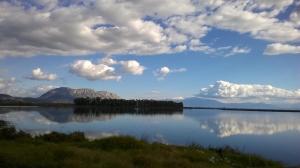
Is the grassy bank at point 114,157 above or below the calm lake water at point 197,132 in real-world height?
above

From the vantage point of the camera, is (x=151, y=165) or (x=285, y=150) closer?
(x=151, y=165)

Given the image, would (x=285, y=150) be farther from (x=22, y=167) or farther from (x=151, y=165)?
(x=22, y=167)

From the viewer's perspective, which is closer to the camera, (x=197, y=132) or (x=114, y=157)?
(x=114, y=157)

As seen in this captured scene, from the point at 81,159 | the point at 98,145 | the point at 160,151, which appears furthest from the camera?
the point at 98,145

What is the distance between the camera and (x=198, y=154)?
79.7 feet

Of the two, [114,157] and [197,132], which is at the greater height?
[114,157]

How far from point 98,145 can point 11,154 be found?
7.13m

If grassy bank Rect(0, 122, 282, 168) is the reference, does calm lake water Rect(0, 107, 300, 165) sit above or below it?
below

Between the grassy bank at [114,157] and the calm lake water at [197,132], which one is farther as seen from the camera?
the calm lake water at [197,132]

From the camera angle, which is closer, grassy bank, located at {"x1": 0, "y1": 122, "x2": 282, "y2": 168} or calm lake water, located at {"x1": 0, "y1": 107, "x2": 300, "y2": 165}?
grassy bank, located at {"x1": 0, "y1": 122, "x2": 282, "y2": 168}

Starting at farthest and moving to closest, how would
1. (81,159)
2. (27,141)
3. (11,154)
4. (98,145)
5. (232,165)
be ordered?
(27,141) < (98,145) < (232,165) < (11,154) < (81,159)

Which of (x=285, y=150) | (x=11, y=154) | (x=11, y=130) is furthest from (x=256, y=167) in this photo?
(x=11, y=130)

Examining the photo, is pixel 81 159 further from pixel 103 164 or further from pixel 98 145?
pixel 98 145

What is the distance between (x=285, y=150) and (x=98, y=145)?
22.2m
